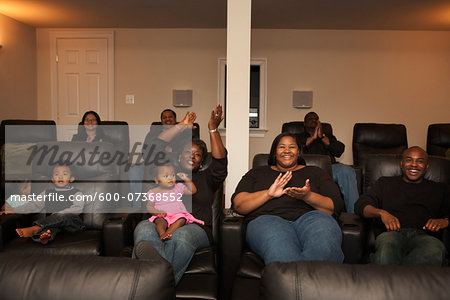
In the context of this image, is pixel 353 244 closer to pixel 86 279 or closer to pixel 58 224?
pixel 86 279

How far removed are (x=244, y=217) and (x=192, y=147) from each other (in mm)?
628

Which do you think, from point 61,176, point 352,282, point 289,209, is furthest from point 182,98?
point 352,282

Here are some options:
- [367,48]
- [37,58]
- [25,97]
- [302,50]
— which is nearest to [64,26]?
[37,58]

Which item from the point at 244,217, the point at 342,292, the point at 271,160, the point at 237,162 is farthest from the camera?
the point at 237,162

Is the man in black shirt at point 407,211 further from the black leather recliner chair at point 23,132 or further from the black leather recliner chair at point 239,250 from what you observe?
the black leather recliner chair at point 23,132

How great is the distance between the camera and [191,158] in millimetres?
2566

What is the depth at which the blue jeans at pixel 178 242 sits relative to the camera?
2002 mm

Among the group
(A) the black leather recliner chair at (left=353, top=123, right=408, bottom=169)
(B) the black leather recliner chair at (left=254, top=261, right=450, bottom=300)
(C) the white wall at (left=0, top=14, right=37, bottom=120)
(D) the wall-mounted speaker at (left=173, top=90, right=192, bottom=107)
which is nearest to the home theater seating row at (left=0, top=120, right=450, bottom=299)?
(B) the black leather recliner chair at (left=254, top=261, right=450, bottom=300)

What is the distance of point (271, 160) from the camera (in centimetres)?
258

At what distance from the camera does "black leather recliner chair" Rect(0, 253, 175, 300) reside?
3.18ft

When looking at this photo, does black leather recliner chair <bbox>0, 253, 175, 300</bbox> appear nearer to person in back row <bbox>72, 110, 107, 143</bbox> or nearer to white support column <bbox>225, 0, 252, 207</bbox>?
white support column <bbox>225, 0, 252, 207</bbox>

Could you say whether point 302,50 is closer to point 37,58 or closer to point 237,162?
point 237,162

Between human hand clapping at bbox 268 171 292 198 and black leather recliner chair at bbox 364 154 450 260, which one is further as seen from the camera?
black leather recliner chair at bbox 364 154 450 260

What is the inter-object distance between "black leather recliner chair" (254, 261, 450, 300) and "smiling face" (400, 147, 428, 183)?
59.5 inches
